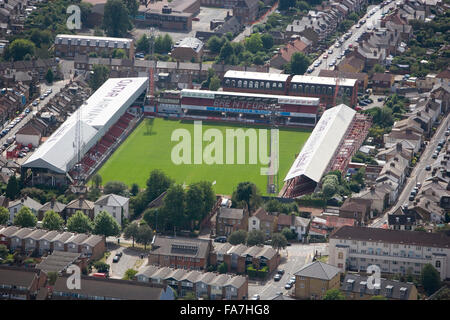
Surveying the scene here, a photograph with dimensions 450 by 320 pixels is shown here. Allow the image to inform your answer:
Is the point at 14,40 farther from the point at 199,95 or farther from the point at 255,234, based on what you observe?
the point at 255,234

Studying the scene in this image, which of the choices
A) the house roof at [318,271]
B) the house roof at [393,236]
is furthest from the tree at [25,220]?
the house roof at [393,236]

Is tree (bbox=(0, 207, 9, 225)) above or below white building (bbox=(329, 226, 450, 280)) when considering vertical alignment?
below

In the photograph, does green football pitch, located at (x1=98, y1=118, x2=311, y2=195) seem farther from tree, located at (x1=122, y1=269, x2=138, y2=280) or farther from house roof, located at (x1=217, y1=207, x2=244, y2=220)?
tree, located at (x1=122, y1=269, x2=138, y2=280)

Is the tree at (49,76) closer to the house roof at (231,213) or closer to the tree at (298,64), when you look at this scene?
the tree at (298,64)

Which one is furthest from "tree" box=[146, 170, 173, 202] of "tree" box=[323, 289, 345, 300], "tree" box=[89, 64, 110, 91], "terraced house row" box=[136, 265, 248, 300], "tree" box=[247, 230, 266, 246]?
"tree" box=[89, 64, 110, 91]

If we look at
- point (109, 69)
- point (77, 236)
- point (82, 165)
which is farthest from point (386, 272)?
point (109, 69)
